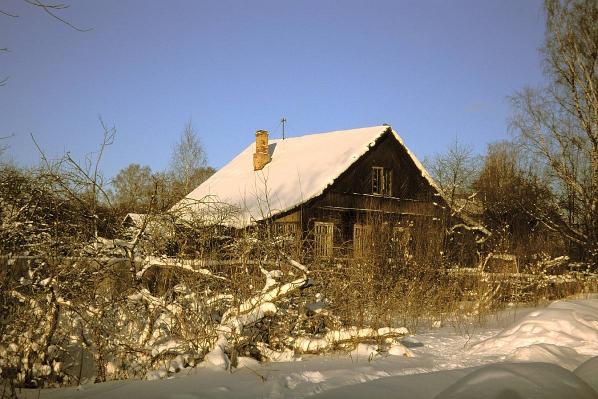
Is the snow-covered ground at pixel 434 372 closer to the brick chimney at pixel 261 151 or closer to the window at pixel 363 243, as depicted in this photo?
the window at pixel 363 243

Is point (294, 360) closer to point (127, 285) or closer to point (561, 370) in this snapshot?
point (127, 285)

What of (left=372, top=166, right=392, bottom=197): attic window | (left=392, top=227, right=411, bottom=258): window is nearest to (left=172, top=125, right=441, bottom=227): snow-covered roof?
(left=372, top=166, right=392, bottom=197): attic window

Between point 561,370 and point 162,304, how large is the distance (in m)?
3.98

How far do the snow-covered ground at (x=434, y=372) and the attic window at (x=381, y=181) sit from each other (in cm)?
1412

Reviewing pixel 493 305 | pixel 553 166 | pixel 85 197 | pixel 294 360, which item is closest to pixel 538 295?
pixel 493 305

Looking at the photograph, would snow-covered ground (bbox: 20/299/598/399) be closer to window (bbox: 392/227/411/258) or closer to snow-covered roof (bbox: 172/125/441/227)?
window (bbox: 392/227/411/258)

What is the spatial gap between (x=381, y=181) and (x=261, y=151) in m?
5.53

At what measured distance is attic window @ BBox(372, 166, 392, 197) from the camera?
21728mm

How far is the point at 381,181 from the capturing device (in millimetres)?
21750

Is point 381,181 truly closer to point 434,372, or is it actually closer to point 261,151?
point 261,151

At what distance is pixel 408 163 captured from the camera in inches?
882

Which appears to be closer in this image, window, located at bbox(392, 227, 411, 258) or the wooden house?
window, located at bbox(392, 227, 411, 258)

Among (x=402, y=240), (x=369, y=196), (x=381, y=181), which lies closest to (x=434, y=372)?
(x=402, y=240)

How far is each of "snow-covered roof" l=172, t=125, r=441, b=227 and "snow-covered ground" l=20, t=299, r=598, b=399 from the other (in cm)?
1113
